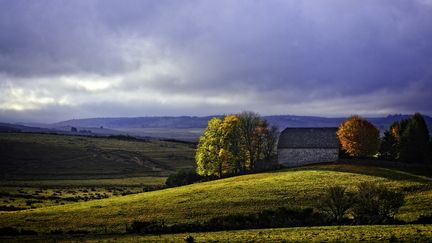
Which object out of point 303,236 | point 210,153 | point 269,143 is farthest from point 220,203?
point 269,143

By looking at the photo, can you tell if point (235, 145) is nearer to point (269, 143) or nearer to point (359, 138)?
point (269, 143)

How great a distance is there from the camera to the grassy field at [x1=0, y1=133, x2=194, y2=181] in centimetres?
12875

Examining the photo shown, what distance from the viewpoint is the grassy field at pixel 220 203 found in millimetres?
43500

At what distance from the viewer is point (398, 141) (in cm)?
8831

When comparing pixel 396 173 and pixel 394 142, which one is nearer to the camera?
pixel 396 173

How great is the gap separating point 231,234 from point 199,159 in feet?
175

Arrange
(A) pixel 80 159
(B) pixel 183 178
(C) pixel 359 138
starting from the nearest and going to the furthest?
(C) pixel 359 138, (B) pixel 183 178, (A) pixel 80 159

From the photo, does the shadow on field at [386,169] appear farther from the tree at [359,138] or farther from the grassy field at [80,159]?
the grassy field at [80,159]

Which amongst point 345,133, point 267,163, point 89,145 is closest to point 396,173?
point 345,133

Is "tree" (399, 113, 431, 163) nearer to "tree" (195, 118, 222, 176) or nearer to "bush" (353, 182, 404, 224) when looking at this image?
"tree" (195, 118, 222, 176)

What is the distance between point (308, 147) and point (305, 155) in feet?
6.06

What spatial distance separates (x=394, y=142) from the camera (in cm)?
9350

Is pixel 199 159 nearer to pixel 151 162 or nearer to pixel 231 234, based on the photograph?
pixel 231 234

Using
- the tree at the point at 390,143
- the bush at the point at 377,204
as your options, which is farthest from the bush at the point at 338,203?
the tree at the point at 390,143
